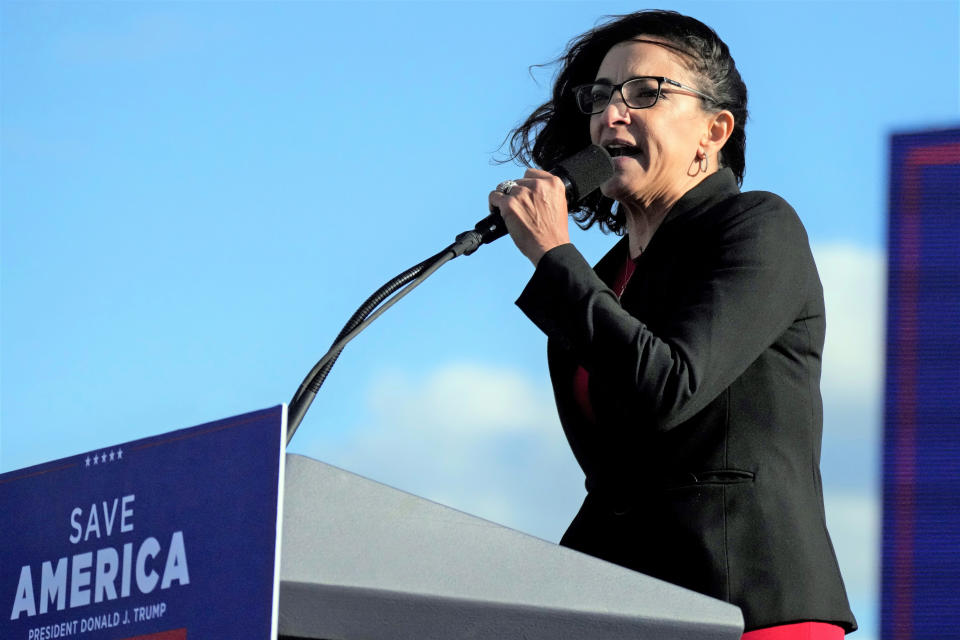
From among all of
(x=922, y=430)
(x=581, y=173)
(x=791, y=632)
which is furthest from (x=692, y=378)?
(x=922, y=430)

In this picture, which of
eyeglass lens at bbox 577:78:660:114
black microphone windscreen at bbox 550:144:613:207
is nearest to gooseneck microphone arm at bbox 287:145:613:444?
black microphone windscreen at bbox 550:144:613:207

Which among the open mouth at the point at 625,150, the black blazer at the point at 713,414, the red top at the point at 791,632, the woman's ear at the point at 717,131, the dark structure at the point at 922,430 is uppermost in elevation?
the dark structure at the point at 922,430

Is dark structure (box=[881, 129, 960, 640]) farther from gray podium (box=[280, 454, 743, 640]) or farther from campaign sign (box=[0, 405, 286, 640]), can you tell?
campaign sign (box=[0, 405, 286, 640])

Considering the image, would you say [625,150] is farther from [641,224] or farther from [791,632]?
[791,632]

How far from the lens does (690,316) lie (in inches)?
72.2

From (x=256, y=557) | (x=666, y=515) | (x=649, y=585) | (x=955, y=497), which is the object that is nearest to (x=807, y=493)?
(x=666, y=515)

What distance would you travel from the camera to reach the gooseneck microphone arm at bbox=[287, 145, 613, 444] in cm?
162

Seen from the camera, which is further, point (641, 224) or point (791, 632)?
point (641, 224)

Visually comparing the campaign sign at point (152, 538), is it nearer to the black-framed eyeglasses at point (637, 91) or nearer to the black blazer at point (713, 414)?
the black blazer at point (713, 414)

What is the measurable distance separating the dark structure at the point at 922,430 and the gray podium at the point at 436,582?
673 cm

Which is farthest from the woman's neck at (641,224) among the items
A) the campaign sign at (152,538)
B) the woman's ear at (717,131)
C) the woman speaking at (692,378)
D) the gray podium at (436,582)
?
the campaign sign at (152,538)

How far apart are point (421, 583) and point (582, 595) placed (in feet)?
0.45

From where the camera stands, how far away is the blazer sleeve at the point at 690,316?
1756 mm

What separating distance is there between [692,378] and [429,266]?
1.04 feet
